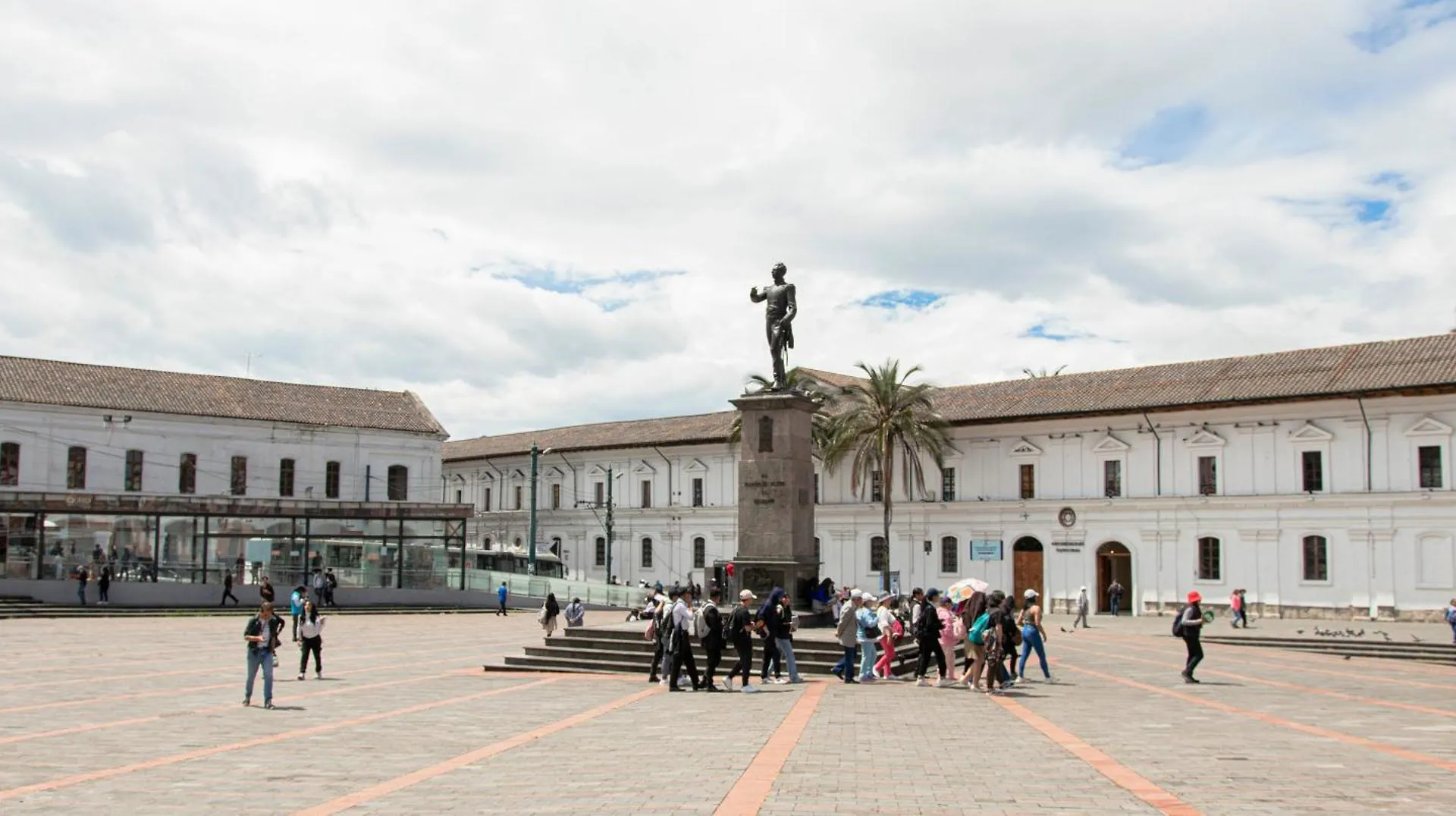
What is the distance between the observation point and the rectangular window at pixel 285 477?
59.0 m

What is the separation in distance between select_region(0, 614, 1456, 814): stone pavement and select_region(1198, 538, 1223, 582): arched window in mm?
21611

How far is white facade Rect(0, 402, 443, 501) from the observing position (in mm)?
52938

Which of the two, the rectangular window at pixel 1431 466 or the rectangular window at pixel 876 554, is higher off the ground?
the rectangular window at pixel 1431 466

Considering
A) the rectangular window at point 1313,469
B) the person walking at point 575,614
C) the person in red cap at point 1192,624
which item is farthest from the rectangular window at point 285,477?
the person in red cap at point 1192,624

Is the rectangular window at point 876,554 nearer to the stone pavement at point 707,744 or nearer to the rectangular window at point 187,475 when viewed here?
the rectangular window at point 187,475

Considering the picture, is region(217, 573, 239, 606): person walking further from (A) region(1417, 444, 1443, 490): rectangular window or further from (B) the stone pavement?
(A) region(1417, 444, 1443, 490): rectangular window

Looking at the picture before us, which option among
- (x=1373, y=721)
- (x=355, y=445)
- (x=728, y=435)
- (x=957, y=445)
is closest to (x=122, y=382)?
(x=355, y=445)

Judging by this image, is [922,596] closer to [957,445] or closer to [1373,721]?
[1373,721]

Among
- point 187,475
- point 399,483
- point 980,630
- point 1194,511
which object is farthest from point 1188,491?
point 187,475

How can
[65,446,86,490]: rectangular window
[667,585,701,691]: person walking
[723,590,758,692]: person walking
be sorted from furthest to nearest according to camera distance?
[65,446,86,490]: rectangular window, [667,585,701,691]: person walking, [723,590,758,692]: person walking

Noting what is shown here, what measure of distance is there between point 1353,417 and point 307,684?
33.8 m

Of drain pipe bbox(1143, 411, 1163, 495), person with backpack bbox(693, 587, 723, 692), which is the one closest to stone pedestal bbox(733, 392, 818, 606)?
person with backpack bbox(693, 587, 723, 692)

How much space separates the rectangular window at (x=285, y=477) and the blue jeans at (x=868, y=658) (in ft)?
150

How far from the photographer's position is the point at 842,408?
54.8 meters
